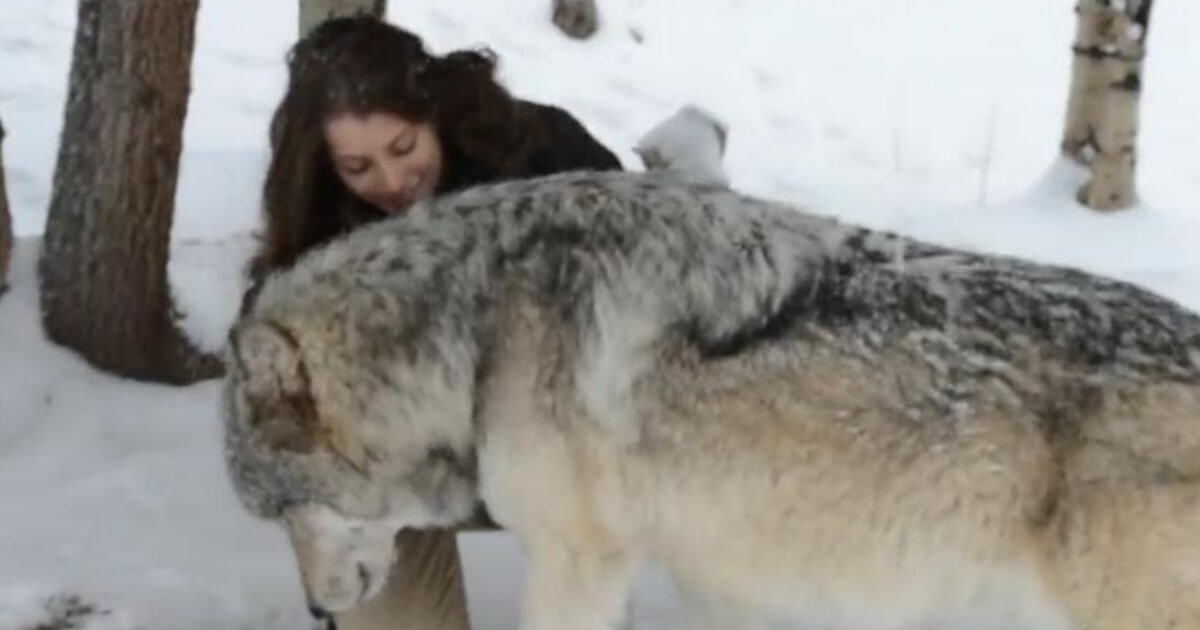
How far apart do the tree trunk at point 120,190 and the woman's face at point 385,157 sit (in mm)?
1475

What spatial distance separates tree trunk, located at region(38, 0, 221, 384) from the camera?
4668 millimetres

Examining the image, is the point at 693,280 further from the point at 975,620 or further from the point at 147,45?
the point at 147,45

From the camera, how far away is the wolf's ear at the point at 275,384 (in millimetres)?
2930

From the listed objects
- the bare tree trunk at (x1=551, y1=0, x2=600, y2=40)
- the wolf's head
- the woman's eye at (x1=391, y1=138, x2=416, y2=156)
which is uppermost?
the woman's eye at (x1=391, y1=138, x2=416, y2=156)

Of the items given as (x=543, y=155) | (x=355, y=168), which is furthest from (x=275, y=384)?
(x=543, y=155)

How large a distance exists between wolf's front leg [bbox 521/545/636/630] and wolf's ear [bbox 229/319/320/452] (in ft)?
1.33

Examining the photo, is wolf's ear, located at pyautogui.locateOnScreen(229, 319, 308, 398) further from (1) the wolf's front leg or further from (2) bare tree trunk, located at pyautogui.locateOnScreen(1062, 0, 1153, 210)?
(2) bare tree trunk, located at pyautogui.locateOnScreen(1062, 0, 1153, 210)

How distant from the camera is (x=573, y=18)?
404 inches

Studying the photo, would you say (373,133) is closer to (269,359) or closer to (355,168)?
(355,168)

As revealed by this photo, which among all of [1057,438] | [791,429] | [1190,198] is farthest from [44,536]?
[1190,198]

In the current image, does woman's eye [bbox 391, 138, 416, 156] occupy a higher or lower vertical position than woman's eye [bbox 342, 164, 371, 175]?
higher

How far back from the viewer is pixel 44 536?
4246 millimetres

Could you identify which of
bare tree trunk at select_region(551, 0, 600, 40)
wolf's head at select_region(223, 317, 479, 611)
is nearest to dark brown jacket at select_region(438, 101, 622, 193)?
wolf's head at select_region(223, 317, 479, 611)

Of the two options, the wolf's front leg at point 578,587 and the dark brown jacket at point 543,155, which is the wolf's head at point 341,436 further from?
the dark brown jacket at point 543,155
